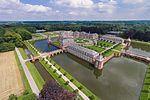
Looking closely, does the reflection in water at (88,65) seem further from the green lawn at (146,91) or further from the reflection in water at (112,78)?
the green lawn at (146,91)

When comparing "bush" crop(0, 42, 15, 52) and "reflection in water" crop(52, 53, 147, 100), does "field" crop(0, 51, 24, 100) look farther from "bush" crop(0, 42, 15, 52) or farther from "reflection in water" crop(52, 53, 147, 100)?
"reflection in water" crop(52, 53, 147, 100)

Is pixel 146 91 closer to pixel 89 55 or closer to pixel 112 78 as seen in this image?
pixel 112 78

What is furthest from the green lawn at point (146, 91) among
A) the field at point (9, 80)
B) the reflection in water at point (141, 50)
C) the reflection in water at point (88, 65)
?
the field at point (9, 80)

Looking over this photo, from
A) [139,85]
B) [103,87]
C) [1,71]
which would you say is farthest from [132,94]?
[1,71]

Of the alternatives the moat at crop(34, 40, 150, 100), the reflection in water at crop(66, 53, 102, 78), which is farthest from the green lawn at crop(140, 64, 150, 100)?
the reflection in water at crop(66, 53, 102, 78)

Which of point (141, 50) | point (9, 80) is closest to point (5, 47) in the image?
point (9, 80)

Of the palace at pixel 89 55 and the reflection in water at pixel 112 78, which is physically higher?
the palace at pixel 89 55
